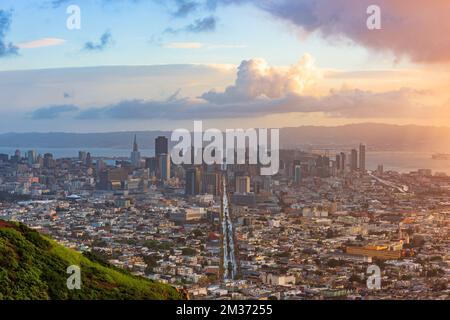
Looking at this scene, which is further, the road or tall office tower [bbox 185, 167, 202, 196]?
tall office tower [bbox 185, 167, 202, 196]

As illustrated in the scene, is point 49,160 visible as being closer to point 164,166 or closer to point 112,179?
point 112,179

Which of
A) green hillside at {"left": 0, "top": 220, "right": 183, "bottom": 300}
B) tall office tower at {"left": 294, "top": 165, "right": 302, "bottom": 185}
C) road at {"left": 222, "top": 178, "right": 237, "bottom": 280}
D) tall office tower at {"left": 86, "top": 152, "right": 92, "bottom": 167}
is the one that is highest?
tall office tower at {"left": 86, "top": 152, "right": 92, "bottom": 167}

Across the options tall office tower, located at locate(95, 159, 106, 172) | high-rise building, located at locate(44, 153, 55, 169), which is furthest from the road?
high-rise building, located at locate(44, 153, 55, 169)

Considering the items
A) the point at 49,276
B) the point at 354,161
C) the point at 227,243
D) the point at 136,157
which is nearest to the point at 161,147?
the point at 136,157

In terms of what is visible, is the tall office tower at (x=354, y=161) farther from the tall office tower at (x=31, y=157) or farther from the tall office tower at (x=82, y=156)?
the tall office tower at (x=31, y=157)

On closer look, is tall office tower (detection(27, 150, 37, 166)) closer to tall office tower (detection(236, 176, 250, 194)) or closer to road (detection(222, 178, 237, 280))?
road (detection(222, 178, 237, 280))

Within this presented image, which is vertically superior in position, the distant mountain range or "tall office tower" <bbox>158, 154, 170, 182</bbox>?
the distant mountain range
